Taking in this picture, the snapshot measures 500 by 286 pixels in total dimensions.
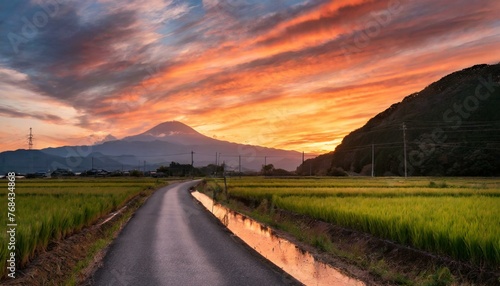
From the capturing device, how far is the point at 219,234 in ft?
58.8

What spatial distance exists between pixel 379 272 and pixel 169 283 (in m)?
5.36

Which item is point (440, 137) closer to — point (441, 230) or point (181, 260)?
point (441, 230)

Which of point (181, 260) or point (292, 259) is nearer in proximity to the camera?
point (181, 260)

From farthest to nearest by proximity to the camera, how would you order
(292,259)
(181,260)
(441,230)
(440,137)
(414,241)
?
(440,137)
(292,259)
(181,260)
(414,241)
(441,230)

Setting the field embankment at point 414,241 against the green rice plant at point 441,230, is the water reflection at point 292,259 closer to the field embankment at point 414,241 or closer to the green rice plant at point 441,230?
the field embankment at point 414,241

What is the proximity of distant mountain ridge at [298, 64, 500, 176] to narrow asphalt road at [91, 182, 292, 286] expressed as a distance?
10873cm

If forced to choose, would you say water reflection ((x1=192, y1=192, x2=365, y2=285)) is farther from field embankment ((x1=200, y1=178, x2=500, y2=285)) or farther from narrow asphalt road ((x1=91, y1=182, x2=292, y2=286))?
field embankment ((x1=200, y1=178, x2=500, y2=285))

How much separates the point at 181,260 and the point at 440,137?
487ft

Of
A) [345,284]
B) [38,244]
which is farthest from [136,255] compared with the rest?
[345,284]

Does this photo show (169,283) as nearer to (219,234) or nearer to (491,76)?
(219,234)

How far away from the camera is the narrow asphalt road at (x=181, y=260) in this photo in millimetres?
10297

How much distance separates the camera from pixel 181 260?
40.7 ft

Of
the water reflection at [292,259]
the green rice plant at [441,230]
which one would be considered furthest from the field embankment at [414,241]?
the water reflection at [292,259]

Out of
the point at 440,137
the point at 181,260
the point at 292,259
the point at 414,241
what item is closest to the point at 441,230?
the point at 414,241
